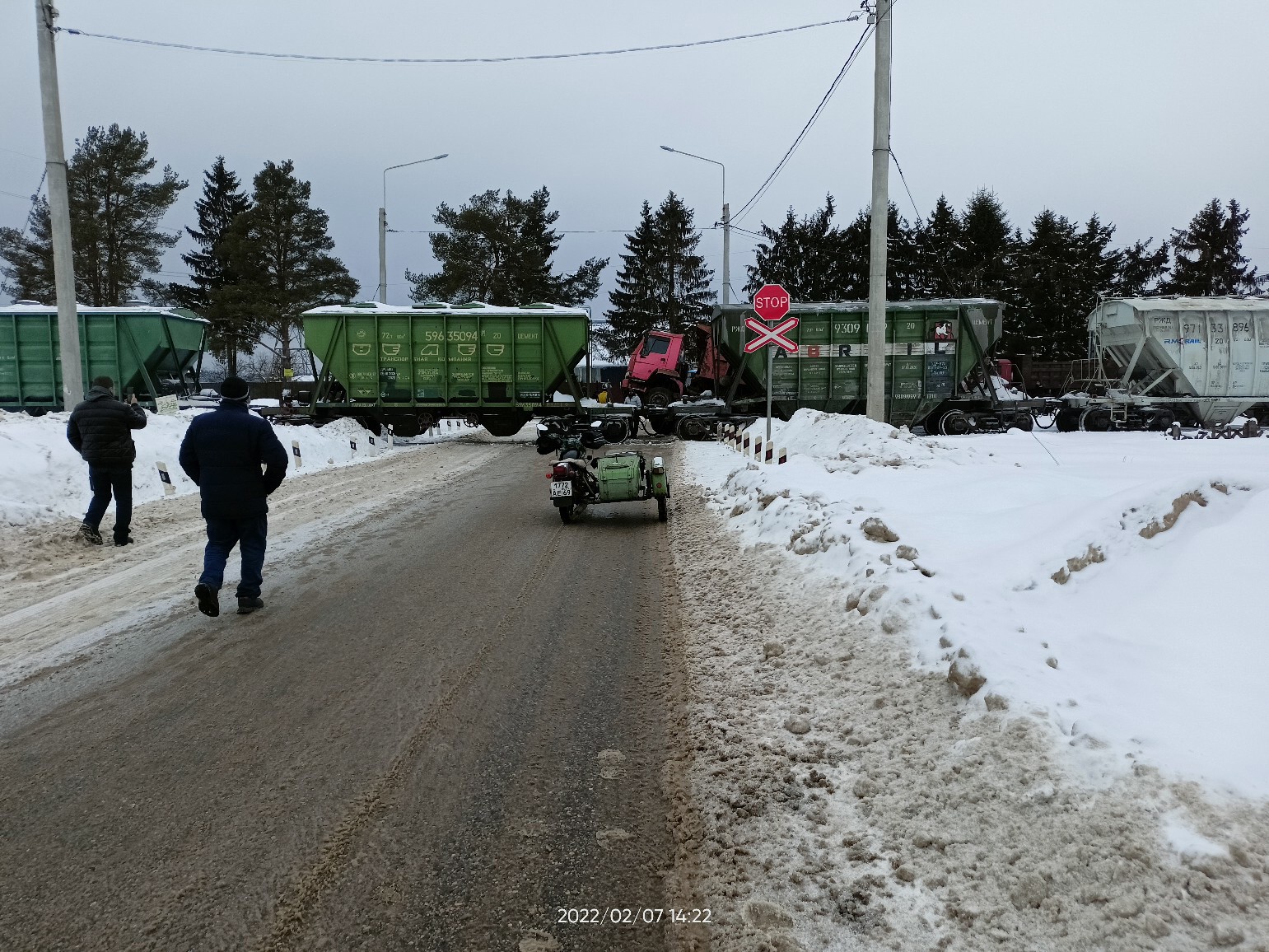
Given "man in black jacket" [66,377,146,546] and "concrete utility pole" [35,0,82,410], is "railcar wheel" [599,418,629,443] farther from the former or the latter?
"man in black jacket" [66,377,146,546]

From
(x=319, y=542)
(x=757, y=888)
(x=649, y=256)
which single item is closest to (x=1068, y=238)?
(x=649, y=256)

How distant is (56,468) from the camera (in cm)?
1141

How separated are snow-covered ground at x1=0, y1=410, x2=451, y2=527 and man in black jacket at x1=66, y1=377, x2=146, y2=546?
1.40 m

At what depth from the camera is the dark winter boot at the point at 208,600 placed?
609 centimetres

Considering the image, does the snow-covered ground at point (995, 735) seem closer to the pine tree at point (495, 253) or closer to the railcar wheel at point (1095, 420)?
the railcar wheel at point (1095, 420)

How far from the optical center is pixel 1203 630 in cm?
369

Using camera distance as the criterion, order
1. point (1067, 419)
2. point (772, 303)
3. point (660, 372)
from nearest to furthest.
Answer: point (772, 303)
point (1067, 419)
point (660, 372)

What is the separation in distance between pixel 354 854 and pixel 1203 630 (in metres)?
3.60

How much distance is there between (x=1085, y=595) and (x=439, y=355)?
72.4ft

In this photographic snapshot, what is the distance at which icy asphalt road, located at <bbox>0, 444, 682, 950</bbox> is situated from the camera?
2758mm

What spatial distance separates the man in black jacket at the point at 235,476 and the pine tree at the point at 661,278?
48.5 m

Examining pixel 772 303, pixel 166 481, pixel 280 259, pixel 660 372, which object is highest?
pixel 280 259

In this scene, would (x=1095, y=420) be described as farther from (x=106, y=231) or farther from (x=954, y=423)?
(x=106, y=231)

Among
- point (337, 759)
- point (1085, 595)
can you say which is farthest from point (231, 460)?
point (1085, 595)
